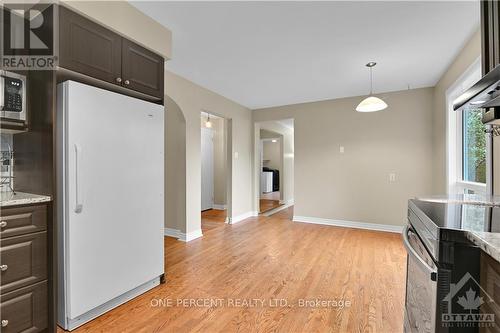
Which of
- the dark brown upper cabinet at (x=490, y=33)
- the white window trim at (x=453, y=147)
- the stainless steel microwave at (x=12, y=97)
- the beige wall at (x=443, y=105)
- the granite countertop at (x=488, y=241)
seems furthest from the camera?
the white window trim at (x=453, y=147)

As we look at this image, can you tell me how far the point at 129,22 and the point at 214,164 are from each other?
4.68 metres

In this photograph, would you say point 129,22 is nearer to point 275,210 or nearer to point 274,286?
point 274,286

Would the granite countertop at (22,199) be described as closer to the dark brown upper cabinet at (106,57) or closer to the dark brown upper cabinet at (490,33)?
the dark brown upper cabinet at (106,57)

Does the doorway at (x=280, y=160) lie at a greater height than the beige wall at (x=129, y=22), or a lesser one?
lesser

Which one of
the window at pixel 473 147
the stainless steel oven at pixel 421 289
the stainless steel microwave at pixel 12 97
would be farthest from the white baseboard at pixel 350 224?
the stainless steel microwave at pixel 12 97

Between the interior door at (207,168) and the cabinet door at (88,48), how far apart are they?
4171mm

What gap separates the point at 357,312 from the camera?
6.25 feet

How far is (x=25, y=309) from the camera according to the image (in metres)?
1.48

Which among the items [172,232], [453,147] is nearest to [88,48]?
[172,232]

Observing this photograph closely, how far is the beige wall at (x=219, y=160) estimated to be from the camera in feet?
21.1

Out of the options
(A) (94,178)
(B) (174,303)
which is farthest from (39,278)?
(B) (174,303)

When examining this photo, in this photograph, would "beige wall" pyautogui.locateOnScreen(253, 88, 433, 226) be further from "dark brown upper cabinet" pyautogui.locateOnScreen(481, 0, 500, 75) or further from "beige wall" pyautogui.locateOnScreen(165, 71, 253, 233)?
"dark brown upper cabinet" pyautogui.locateOnScreen(481, 0, 500, 75)

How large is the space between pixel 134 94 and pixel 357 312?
8.90ft

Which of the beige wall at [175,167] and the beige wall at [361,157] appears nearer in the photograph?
the beige wall at [175,167]
